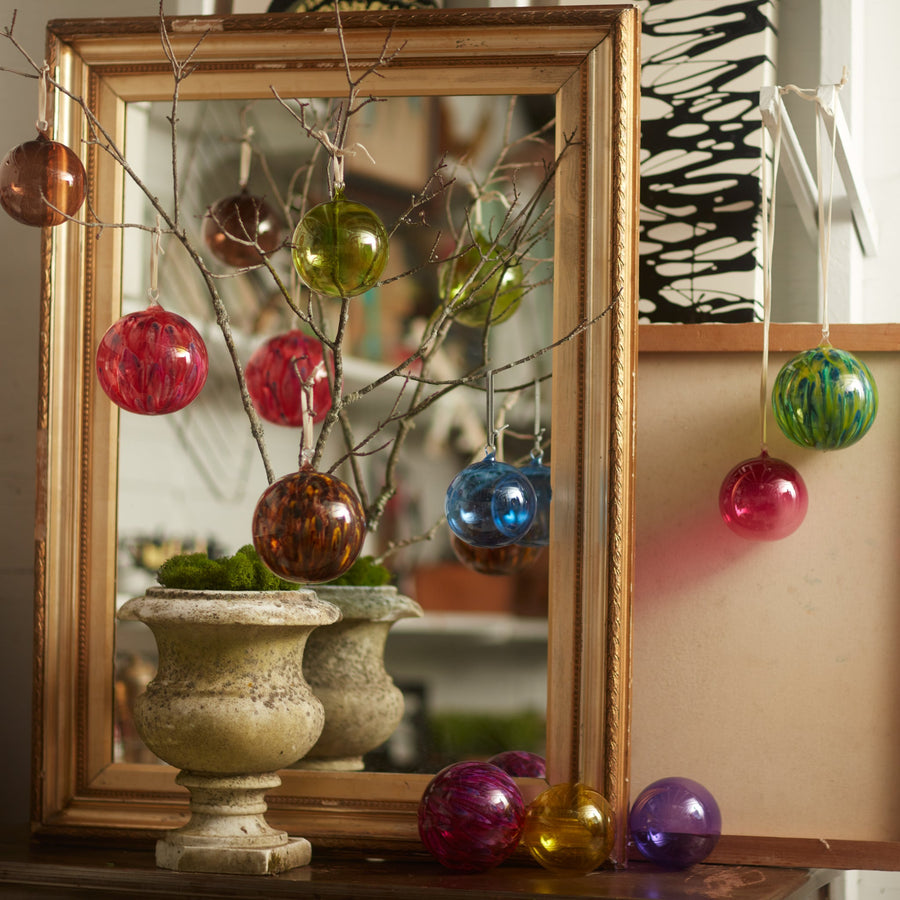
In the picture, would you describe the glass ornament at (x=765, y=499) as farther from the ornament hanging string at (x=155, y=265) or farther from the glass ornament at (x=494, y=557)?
the ornament hanging string at (x=155, y=265)

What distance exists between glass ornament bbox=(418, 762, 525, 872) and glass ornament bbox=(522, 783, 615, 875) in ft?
0.05

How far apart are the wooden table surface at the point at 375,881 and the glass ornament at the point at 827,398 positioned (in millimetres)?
358

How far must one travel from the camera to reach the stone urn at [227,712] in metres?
0.89

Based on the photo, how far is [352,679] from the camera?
1025mm

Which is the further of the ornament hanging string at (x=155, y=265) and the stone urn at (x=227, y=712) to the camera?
the ornament hanging string at (x=155, y=265)

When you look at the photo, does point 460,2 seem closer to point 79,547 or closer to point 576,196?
point 576,196

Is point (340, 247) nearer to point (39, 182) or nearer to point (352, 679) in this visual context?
point (39, 182)

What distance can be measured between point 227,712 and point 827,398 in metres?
0.53

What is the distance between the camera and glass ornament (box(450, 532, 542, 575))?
1.02m

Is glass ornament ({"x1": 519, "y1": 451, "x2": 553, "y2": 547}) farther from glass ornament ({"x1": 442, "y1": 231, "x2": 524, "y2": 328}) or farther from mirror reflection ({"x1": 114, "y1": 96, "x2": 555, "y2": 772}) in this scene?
glass ornament ({"x1": 442, "y1": 231, "x2": 524, "y2": 328})

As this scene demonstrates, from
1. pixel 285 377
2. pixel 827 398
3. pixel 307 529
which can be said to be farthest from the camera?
pixel 285 377

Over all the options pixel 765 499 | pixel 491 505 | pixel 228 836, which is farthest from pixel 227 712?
pixel 765 499

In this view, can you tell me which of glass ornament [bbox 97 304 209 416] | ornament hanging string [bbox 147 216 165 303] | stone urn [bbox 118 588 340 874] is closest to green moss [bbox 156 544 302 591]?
stone urn [bbox 118 588 340 874]

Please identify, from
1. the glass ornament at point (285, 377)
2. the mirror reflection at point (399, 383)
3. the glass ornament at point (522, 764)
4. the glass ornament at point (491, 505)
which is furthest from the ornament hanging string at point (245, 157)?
the glass ornament at point (522, 764)
